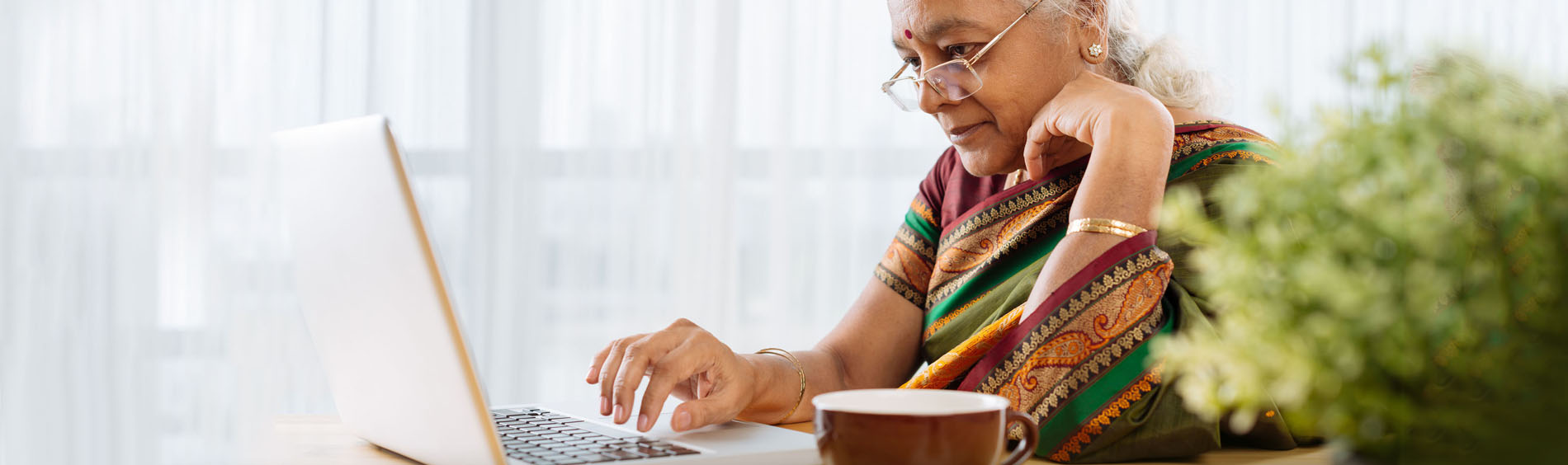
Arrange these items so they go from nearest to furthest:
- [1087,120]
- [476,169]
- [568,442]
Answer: [568,442], [1087,120], [476,169]

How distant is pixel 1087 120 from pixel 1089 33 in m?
0.25

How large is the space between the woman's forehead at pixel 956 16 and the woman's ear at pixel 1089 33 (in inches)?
3.2

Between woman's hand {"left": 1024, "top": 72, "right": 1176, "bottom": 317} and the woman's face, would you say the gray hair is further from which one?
woman's hand {"left": 1024, "top": 72, "right": 1176, "bottom": 317}

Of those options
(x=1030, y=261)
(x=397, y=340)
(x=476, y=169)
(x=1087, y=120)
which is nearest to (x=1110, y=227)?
(x=1087, y=120)

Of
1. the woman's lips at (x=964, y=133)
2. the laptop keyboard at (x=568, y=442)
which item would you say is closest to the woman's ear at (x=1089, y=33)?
the woman's lips at (x=964, y=133)

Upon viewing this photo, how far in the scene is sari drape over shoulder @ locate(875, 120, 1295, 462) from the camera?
87cm

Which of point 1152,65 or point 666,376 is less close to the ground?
point 1152,65

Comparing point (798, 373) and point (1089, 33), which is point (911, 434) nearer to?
point (798, 373)

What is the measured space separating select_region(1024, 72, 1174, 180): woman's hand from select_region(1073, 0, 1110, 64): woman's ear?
3 centimetres

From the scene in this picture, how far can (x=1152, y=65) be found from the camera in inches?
53.3

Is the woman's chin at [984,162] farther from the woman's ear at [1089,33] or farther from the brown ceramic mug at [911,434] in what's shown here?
the brown ceramic mug at [911,434]

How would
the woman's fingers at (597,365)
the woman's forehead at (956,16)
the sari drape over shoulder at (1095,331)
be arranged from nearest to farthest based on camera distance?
the sari drape over shoulder at (1095,331) < the woman's fingers at (597,365) < the woman's forehead at (956,16)

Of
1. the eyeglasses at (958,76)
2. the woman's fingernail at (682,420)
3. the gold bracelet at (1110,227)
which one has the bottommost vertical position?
the woman's fingernail at (682,420)

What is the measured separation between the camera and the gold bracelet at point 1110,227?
0.94 m
